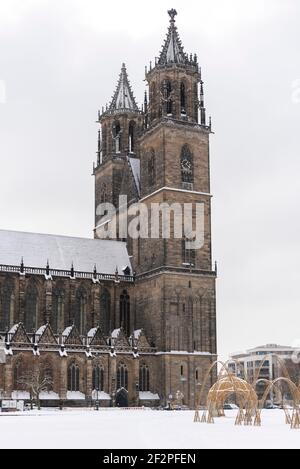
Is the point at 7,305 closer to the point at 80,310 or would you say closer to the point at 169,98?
the point at 80,310

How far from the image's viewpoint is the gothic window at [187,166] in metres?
87.4

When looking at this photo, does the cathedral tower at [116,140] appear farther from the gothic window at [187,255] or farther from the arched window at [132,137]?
the gothic window at [187,255]

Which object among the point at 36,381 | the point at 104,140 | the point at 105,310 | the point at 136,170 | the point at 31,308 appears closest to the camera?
the point at 36,381

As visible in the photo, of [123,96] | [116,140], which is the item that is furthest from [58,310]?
[123,96]

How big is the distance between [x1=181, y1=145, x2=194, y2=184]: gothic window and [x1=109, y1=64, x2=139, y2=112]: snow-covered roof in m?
18.4

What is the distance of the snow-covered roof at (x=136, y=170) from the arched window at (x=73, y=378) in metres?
24.0

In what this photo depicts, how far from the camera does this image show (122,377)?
81.8 meters

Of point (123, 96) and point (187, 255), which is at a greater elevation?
point (123, 96)

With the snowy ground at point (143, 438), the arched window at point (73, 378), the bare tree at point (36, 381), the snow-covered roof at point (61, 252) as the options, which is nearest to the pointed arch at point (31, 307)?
the snow-covered roof at point (61, 252)

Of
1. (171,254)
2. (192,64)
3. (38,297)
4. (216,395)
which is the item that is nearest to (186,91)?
(192,64)

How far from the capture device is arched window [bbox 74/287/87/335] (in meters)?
86.6

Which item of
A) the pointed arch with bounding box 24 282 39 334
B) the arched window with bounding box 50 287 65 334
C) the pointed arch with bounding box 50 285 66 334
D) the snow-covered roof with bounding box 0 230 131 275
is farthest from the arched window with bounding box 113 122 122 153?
the pointed arch with bounding box 24 282 39 334

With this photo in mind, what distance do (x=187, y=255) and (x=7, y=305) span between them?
2065cm

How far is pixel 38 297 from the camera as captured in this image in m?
84.8
